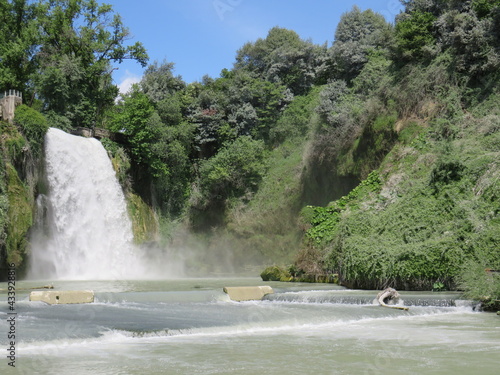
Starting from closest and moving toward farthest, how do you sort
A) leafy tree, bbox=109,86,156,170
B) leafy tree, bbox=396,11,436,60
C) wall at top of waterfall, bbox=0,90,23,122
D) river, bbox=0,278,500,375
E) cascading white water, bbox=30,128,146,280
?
1. river, bbox=0,278,500,375
2. leafy tree, bbox=396,11,436,60
3. wall at top of waterfall, bbox=0,90,23,122
4. cascading white water, bbox=30,128,146,280
5. leafy tree, bbox=109,86,156,170

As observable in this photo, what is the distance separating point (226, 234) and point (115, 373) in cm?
2448

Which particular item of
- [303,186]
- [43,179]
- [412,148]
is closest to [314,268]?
[412,148]

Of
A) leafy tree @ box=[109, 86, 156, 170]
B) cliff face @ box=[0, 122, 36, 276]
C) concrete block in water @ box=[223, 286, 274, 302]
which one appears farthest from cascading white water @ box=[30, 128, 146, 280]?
concrete block in water @ box=[223, 286, 274, 302]

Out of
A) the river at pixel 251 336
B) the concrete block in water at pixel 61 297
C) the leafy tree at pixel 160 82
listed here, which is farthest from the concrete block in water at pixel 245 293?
the leafy tree at pixel 160 82

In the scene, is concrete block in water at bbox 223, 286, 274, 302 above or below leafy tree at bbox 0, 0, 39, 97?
below

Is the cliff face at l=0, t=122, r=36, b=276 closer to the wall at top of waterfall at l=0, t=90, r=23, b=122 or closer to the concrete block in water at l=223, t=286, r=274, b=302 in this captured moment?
the wall at top of waterfall at l=0, t=90, r=23, b=122

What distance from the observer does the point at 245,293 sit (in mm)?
12891

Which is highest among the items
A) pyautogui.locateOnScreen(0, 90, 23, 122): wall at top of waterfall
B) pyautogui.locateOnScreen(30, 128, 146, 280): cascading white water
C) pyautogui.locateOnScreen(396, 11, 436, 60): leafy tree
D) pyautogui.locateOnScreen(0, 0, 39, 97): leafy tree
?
pyautogui.locateOnScreen(0, 0, 39, 97): leafy tree

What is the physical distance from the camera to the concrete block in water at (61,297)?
1123 cm

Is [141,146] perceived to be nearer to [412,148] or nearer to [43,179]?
[43,179]

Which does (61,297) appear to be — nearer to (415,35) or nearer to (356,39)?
(415,35)

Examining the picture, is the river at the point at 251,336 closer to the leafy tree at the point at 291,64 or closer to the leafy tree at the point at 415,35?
the leafy tree at the point at 415,35

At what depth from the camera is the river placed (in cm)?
639

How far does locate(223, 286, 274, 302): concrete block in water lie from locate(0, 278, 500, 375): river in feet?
0.79
